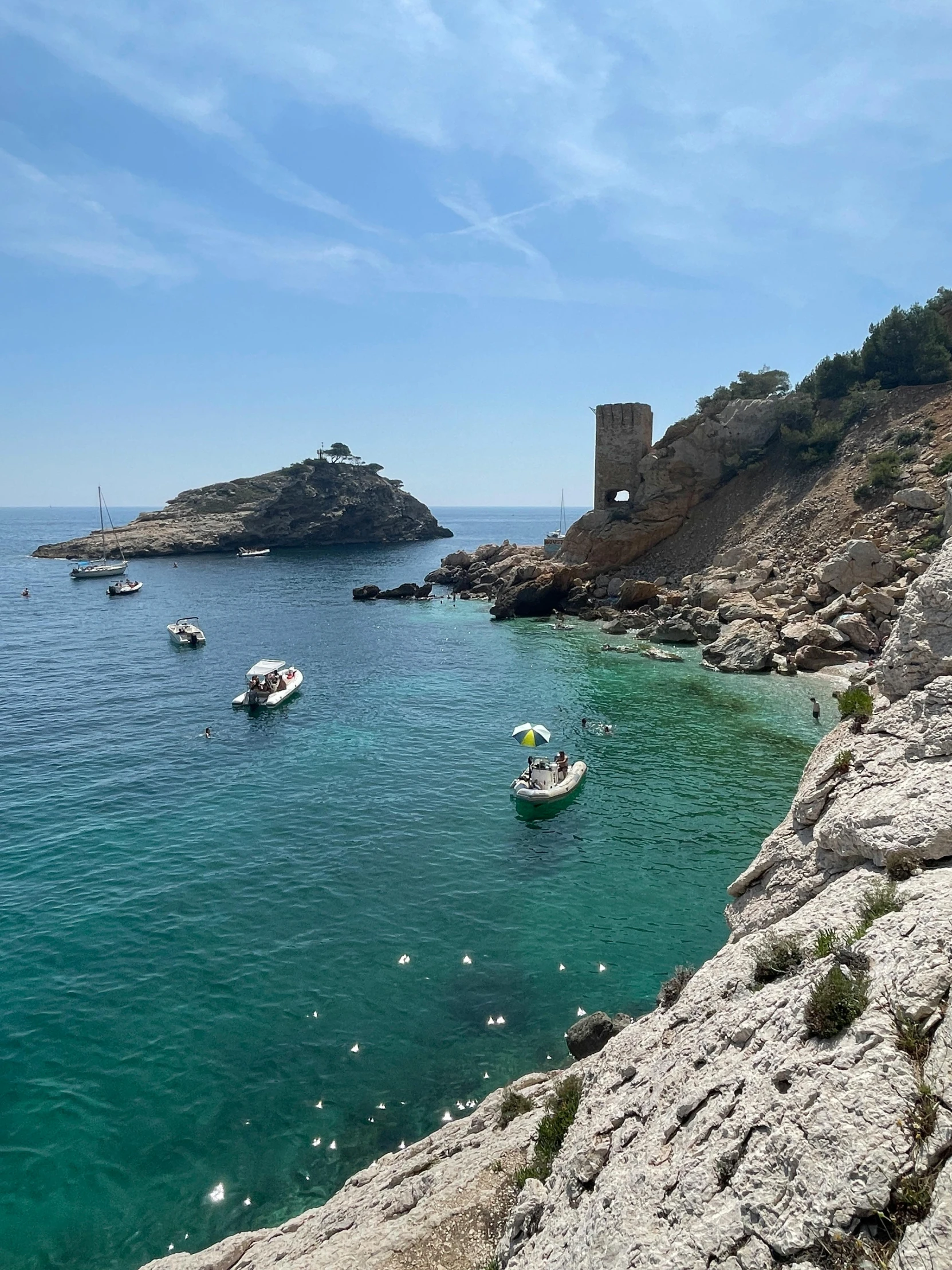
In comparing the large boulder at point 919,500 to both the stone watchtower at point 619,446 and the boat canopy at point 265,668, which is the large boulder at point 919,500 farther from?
the boat canopy at point 265,668

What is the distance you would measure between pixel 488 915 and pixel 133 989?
7840 mm

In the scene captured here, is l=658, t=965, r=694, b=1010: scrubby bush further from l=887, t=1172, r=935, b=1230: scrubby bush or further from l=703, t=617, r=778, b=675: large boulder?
l=703, t=617, r=778, b=675: large boulder

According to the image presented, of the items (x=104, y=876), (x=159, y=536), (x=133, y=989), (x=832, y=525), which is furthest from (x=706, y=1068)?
(x=159, y=536)

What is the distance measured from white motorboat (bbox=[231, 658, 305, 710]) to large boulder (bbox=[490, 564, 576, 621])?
2388 cm

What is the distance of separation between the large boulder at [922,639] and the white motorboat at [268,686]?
30.4 meters

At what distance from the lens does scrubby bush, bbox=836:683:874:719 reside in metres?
9.30

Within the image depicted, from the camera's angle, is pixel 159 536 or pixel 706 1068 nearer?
pixel 706 1068

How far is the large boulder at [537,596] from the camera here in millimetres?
58938

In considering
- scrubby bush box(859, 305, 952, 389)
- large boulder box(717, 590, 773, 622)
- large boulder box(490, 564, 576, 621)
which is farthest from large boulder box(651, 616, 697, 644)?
scrubby bush box(859, 305, 952, 389)

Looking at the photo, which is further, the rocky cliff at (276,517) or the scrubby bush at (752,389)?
the rocky cliff at (276,517)

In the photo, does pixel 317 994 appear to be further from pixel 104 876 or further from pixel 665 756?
pixel 665 756

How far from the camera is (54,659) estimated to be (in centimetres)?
4691

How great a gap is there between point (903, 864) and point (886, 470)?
48319mm

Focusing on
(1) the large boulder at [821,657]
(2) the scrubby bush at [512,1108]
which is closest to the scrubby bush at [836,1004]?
(2) the scrubby bush at [512,1108]
